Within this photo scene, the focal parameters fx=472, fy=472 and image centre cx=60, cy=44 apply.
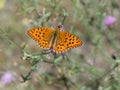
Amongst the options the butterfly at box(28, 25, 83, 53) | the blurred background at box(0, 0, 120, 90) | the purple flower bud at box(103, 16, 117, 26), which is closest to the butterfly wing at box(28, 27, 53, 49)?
the butterfly at box(28, 25, 83, 53)

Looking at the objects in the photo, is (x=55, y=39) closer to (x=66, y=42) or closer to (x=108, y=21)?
(x=66, y=42)

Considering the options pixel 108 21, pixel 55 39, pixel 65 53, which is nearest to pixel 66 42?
pixel 55 39

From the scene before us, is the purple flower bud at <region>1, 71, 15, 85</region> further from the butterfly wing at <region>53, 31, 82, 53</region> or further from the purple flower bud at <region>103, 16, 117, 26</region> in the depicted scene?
the butterfly wing at <region>53, 31, 82, 53</region>

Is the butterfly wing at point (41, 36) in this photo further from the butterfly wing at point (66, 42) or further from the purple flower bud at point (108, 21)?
the purple flower bud at point (108, 21)

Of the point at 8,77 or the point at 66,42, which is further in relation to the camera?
the point at 8,77

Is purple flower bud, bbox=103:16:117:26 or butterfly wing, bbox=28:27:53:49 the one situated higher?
butterfly wing, bbox=28:27:53:49

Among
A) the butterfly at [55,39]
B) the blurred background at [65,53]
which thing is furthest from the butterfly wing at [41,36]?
the blurred background at [65,53]

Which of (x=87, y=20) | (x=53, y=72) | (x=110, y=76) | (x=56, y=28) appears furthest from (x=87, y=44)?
(x=56, y=28)

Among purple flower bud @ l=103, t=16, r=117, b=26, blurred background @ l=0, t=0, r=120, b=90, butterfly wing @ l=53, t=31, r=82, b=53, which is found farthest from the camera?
purple flower bud @ l=103, t=16, r=117, b=26
